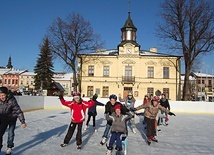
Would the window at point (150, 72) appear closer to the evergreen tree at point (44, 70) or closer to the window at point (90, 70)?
the window at point (90, 70)

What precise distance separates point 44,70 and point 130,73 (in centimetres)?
1697

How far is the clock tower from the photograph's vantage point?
3366 centimetres

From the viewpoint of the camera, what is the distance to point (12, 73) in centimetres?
7719

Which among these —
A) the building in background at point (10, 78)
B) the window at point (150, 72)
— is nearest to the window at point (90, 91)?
the window at point (150, 72)

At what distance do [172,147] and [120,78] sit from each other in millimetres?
27447

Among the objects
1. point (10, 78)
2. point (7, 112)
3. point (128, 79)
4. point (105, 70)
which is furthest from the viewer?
point (10, 78)

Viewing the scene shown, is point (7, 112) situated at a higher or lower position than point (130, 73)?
lower

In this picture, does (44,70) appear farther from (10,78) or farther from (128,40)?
(10,78)

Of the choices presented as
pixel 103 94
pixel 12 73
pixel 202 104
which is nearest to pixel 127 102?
pixel 202 104

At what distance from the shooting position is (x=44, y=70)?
4047cm

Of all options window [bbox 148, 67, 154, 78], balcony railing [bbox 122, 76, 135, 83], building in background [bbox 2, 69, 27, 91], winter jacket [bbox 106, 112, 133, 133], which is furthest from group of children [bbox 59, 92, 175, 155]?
building in background [bbox 2, 69, 27, 91]

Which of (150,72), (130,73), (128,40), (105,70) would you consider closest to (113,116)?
(130,73)

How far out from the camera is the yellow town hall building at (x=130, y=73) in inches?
1315

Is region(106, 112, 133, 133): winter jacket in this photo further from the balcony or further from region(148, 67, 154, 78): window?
region(148, 67, 154, 78): window
